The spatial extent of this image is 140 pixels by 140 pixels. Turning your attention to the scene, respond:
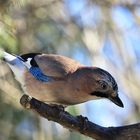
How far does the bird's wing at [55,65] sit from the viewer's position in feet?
7.66

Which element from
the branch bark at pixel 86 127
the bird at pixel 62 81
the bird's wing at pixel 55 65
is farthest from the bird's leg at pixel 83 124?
the bird's wing at pixel 55 65

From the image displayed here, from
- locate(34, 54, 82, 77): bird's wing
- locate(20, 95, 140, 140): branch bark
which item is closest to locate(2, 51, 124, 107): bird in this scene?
locate(34, 54, 82, 77): bird's wing

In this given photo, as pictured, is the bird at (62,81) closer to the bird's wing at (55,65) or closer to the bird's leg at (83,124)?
the bird's wing at (55,65)

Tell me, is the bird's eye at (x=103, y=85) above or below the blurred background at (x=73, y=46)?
above

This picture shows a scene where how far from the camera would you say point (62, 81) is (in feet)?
7.54

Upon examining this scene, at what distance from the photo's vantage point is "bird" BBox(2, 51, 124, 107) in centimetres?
220

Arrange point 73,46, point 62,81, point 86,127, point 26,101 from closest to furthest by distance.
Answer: point 86,127 → point 26,101 → point 62,81 → point 73,46

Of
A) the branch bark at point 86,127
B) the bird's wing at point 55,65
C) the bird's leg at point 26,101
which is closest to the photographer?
the branch bark at point 86,127

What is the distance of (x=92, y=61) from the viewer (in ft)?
12.4

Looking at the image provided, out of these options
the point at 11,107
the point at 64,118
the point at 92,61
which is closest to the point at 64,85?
the point at 64,118

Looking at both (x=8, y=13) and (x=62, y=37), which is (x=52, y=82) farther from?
(x=62, y=37)

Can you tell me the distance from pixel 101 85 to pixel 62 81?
0.19 meters

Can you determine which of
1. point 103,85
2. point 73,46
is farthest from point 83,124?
point 73,46

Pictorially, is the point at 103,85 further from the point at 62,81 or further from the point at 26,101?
the point at 26,101
